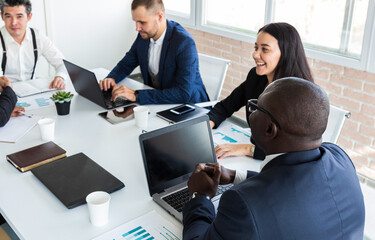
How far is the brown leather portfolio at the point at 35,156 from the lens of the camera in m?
1.60

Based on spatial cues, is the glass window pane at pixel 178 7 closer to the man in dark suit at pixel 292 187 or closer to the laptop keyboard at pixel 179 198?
the laptop keyboard at pixel 179 198

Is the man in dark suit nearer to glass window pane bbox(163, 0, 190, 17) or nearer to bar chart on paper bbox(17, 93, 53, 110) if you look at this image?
bar chart on paper bbox(17, 93, 53, 110)

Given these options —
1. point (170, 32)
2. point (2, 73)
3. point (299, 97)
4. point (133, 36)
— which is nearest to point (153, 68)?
point (170, 32)

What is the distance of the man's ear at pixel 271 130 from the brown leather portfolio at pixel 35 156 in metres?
0.99

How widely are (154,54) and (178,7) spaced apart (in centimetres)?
196

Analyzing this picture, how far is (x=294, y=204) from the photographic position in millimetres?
979

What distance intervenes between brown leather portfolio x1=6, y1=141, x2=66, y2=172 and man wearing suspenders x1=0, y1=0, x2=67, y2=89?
3.05 ft

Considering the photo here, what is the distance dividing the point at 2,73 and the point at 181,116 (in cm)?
149

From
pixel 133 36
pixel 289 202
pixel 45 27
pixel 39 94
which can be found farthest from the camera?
pixel 133 36

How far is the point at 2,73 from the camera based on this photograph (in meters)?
2.77

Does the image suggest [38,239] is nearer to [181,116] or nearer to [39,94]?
[181,116]

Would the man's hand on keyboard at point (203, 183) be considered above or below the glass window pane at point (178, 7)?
below

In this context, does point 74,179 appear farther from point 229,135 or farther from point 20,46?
point 20,46

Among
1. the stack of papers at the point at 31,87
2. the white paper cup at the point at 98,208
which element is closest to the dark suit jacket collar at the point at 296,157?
the white paper cup at the point at 98,208
